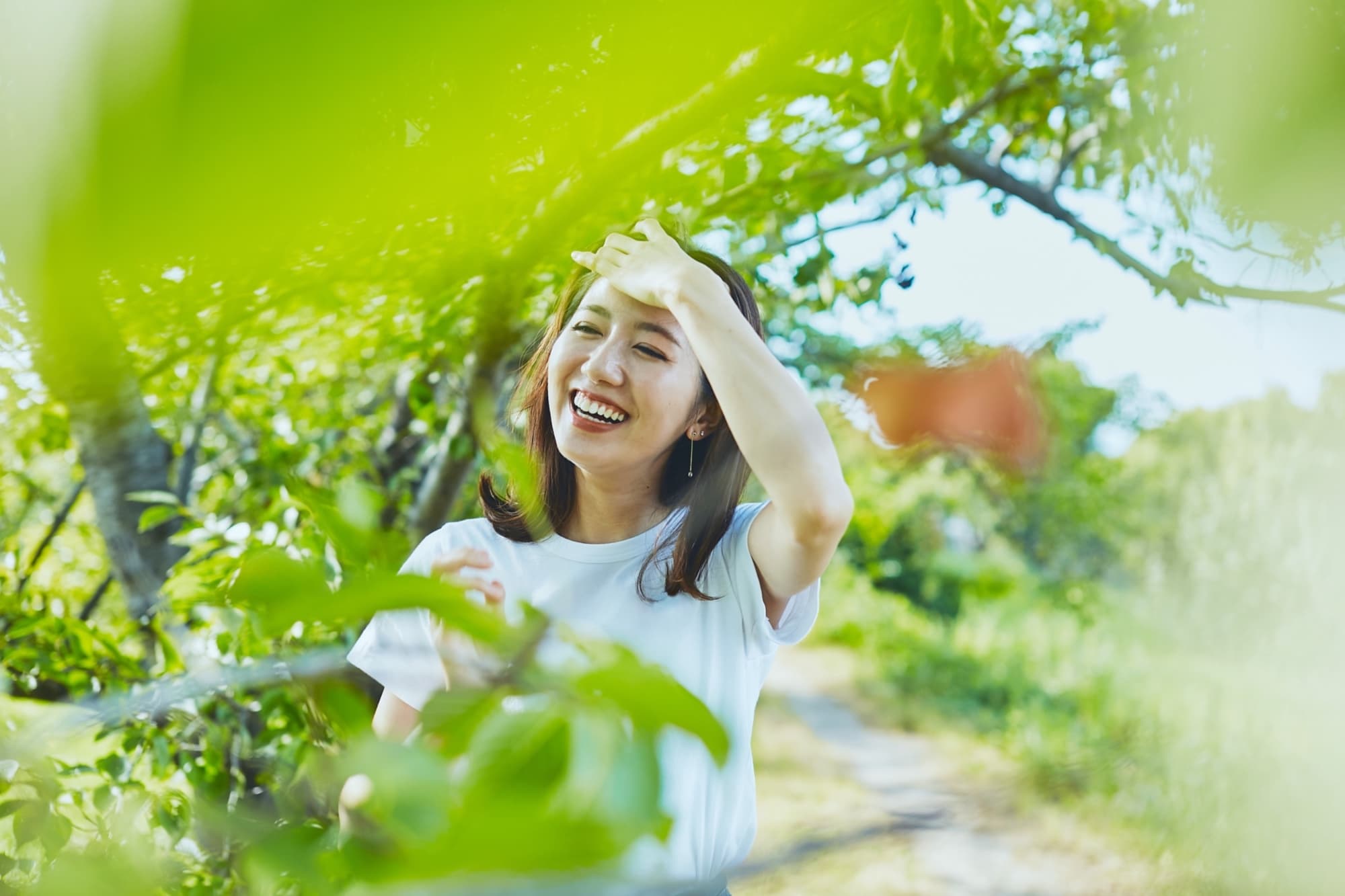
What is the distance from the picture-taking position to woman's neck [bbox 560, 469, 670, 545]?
137 centimetres

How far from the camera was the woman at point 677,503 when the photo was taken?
935 mm

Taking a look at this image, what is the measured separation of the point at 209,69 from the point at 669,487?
1297 mm

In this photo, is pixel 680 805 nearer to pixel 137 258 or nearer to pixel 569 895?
pixel 569 895

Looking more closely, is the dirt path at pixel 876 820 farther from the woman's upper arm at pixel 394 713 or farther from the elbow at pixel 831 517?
the woman's upper arm at pixel 394 713

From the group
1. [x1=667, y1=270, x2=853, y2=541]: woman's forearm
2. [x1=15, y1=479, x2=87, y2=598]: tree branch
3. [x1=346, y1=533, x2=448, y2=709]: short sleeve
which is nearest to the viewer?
[x1=346, y1=533, x2=448, y2=709]: short sleeve

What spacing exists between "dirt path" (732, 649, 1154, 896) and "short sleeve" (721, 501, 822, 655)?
88 millimetres

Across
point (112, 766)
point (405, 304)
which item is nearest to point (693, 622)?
point (405, 304)

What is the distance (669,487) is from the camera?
1.43 meters

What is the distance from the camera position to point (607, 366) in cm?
122

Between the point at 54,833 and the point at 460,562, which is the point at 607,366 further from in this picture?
the point at 460,562

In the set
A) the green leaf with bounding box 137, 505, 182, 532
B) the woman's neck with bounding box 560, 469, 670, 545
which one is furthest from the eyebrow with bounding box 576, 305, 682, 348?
the green leaf with bounding box 137, 505, 182, 532

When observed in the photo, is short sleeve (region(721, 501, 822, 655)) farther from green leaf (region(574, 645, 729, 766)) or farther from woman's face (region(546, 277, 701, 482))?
green leaf (region(574, 645, 729, 766))

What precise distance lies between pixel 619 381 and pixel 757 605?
1.14 feet

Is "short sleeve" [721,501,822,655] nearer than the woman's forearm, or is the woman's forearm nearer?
the woman's forearm
